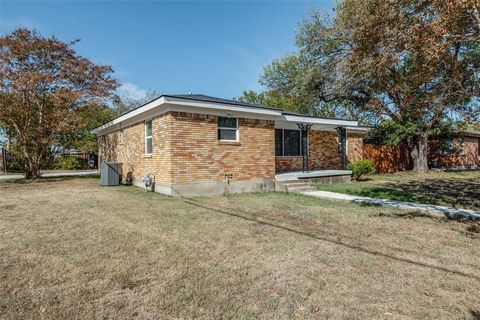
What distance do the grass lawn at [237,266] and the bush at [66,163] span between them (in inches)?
886

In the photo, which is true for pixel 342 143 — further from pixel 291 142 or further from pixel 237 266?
pixel 237 266

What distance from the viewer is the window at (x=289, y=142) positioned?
13625mm

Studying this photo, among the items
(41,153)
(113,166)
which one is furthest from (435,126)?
(41,153)

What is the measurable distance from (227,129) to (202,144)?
118 centimetres

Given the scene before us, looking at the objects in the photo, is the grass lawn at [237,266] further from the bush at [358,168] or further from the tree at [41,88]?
the tree at [41,88]

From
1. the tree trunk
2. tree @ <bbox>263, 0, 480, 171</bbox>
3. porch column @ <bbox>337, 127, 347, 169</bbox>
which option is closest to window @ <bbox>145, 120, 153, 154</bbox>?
tree @ <bbox>263, 0, 480, 171</bbox>

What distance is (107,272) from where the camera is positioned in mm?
3412

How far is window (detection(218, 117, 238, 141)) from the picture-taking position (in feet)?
32.9

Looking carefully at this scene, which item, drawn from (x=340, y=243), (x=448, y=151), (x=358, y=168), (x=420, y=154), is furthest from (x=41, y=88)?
(x=448, y=151)

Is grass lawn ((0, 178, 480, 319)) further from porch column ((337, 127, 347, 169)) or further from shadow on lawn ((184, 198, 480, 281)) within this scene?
porch column ((337, 127, 347, 169))

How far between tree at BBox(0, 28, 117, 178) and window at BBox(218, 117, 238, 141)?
8.72 m

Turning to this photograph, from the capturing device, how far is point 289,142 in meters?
14.0

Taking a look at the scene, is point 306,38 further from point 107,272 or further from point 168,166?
point 107,272

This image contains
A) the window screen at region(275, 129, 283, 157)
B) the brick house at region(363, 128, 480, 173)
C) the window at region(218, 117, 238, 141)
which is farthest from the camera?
the brick house at region(363, 128, 480, 173)
